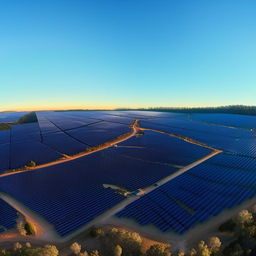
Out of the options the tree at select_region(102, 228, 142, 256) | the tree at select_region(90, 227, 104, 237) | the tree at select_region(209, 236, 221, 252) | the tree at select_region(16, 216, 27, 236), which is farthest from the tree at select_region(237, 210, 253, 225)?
the tree at select_region(16, 216, 27, 236)

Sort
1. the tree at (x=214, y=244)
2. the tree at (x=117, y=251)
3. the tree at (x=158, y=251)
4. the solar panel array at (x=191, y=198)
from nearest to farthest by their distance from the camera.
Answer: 1. the tree at (x=158, y=251)
2. the tree at (x=117, y=251)
3. the tree at (x=214, y=244)
4. the solar panel array at (x=191, y=198)

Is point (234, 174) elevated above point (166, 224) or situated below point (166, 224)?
above

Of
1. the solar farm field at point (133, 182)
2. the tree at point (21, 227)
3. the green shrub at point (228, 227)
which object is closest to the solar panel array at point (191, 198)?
the solar farm field at point (133, 182)

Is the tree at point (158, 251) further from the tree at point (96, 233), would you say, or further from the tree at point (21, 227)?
the tree at point (21, 227)

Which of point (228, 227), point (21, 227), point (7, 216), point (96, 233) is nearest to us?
point (96, 233)

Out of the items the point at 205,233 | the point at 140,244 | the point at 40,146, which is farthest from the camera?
the point at 40,146

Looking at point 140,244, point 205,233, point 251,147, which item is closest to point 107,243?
point 140,244

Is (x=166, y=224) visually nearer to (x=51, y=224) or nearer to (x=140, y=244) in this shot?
(x=140, y=244)

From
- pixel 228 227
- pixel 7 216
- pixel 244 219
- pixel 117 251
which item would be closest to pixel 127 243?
pixel 117 251

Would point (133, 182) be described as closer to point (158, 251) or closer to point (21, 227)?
point (158, 251)

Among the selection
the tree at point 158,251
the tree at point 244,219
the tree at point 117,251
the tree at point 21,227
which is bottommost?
the tree at point 21,227

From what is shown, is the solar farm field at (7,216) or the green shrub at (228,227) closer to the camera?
the green shrub at (228,227)
